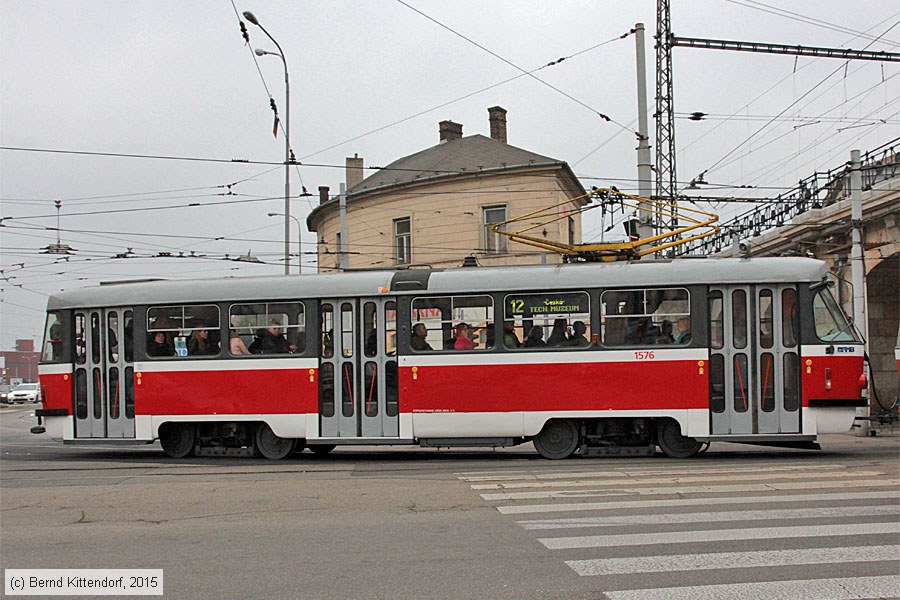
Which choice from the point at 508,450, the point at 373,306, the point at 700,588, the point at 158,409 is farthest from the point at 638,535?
the point at 158,409

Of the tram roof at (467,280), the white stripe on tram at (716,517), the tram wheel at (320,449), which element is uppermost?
the tram roof at (467,280)

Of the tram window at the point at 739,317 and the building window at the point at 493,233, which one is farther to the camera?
the building window at the point at 493,233

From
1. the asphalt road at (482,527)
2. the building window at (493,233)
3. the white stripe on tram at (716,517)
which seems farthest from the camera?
the building window at (493,233)

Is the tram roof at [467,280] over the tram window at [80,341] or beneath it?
over

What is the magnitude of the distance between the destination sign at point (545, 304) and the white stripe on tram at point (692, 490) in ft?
13.4

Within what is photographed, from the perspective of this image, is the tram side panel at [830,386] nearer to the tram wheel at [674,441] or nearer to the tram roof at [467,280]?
the tram roof at [467,280]

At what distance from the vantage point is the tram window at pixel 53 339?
1623cm

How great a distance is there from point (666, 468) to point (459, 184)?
24.0m

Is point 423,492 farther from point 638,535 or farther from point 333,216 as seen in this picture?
point 333,216

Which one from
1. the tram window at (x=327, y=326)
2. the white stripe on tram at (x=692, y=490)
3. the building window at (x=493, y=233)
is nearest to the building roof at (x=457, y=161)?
the building window at (x=493, y=233)

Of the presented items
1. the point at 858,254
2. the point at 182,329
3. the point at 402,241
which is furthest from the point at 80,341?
the point at 402,241

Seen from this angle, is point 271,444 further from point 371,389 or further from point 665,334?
point 665,334

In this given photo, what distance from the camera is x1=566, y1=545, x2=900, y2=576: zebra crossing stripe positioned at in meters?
7.00

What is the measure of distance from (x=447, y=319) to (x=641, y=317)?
10.2ft
